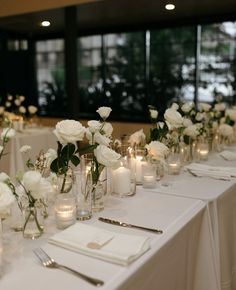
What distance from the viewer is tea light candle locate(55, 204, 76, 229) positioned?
1.30 metres

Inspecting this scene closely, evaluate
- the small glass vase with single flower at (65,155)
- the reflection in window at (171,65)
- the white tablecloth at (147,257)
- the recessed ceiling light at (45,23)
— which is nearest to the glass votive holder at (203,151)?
the white tablecloth at (147,257)

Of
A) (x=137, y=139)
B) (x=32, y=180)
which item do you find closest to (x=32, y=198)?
(x=32, y=180)

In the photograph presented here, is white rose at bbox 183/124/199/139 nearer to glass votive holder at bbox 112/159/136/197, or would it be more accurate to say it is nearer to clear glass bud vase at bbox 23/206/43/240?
glass votive holder at bbox 112/159/136/197

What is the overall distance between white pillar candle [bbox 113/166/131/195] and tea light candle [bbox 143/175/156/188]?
0.17 metres

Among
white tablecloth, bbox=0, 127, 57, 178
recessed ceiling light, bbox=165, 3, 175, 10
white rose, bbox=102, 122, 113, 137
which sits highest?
recessed ceiling light, bbox=165, 3, 175, 10

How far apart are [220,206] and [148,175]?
1.27ft

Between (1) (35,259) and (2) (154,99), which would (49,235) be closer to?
(1) (35,259)

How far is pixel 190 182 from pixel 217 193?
23cm

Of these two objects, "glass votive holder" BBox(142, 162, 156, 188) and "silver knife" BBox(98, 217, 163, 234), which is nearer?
"silver knife" BBox(98, 217, 163, 234)

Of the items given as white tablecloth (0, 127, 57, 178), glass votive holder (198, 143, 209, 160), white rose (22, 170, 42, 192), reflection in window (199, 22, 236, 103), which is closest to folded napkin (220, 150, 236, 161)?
glass votive holder (198, 143, 209, 160)

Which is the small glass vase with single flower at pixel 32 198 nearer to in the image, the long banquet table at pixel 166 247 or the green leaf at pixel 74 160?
the long banquet table at pixel 166 247

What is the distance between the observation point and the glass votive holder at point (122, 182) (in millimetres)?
1688

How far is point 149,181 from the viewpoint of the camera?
185cm

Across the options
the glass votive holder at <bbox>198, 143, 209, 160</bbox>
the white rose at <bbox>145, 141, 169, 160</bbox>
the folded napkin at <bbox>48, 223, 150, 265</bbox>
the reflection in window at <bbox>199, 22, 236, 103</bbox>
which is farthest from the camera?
the reflection in window at <bbox>199, 22, 236, 103</bbox>
